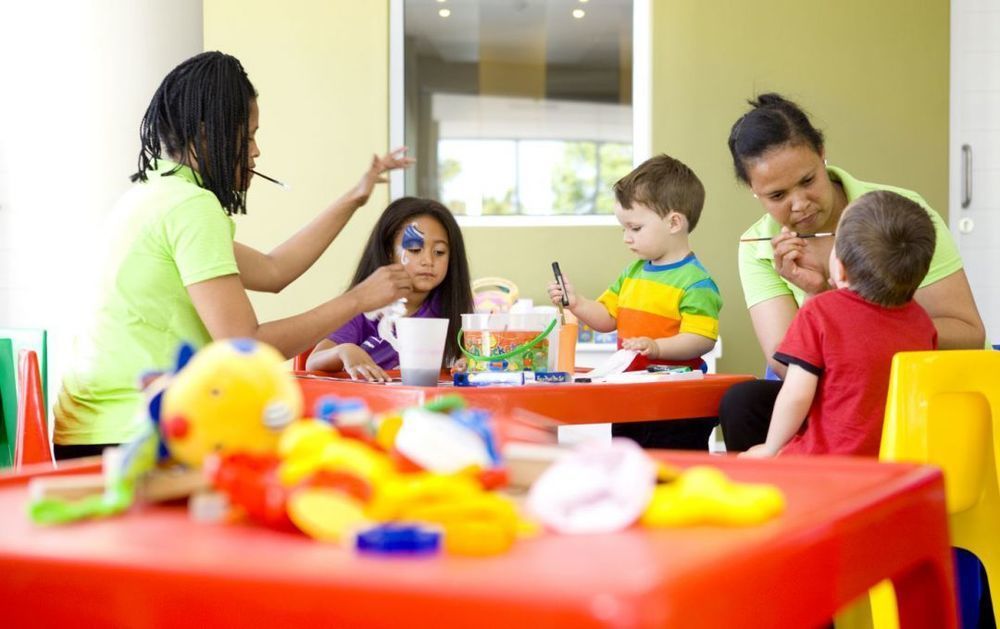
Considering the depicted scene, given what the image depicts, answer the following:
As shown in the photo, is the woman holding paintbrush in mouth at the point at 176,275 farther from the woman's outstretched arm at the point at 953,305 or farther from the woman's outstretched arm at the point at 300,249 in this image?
the woman's outstretched arm at the point at 953,305

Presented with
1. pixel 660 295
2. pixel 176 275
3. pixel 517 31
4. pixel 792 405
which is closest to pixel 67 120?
pixel 176 275

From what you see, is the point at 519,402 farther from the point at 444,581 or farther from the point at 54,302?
the point at 54,302

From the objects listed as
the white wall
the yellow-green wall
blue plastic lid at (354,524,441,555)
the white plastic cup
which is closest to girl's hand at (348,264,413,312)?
the white plastic cup

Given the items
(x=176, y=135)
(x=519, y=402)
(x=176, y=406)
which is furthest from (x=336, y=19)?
(x=176, y=406)

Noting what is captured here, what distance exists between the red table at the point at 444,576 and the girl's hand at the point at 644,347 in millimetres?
1421

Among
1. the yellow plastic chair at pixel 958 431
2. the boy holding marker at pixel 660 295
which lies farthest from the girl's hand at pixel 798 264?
the yellow plastic chair at pixel 958 431

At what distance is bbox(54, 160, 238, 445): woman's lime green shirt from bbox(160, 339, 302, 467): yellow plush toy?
43.0 inches

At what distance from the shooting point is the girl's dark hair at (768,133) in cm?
215

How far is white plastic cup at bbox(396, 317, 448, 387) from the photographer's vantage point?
167cm

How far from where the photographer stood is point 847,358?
1.62 meters

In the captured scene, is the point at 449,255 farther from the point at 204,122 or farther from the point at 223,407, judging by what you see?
the point at 223,407

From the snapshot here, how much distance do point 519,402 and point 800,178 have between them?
885 millimetres

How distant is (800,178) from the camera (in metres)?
2.13

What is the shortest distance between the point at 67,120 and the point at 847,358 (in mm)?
2133
